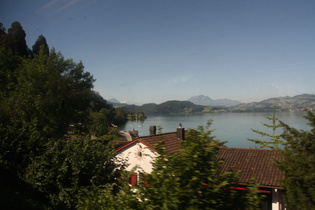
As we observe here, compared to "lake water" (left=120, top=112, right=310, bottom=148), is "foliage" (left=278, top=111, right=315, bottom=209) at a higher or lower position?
higher

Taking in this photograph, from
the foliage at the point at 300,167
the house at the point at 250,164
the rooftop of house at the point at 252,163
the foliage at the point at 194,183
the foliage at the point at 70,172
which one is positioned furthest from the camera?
the rooftop of house at the point at 252,163

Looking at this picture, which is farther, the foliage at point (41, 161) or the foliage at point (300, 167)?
the foliage at point (41, 161)

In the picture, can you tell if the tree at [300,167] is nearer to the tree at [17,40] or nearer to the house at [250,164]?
the house at [250,164]

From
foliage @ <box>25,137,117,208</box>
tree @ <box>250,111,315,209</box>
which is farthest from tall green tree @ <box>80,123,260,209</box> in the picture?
foliage @ <box>25,137,117,208</box>

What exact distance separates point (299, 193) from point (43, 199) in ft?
25.9

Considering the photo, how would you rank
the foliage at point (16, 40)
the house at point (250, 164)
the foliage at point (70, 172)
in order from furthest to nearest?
the foliage at point (16, 40)
the house at point (250, 164)
the foliage at point (70, 172)

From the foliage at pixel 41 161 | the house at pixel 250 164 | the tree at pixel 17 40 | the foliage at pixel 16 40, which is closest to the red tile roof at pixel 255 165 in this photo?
the house at pixel 250 164

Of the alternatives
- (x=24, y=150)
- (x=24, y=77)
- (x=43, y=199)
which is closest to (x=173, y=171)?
(x=43, y=199)

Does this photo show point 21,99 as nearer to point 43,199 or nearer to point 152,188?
point 43,199

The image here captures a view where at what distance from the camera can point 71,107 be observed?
21297 millimetres

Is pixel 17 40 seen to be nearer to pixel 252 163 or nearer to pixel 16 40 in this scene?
pixel 16 40

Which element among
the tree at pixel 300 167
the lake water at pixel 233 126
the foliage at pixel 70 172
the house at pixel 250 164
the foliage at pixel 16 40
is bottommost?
the lake water at pixel 233 126

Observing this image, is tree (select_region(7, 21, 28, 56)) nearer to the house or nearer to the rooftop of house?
the house

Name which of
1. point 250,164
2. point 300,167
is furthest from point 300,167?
point 250,164
